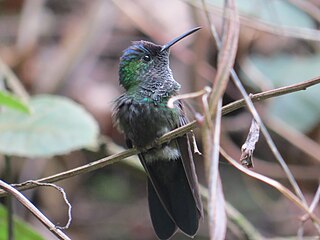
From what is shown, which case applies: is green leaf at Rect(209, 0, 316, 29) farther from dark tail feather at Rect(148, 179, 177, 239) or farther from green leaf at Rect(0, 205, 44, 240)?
green leaf at Rect(0, 205, 44, 240)

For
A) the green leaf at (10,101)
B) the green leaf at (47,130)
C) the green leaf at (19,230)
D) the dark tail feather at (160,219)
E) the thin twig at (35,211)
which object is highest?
the green leaf at (47,130)

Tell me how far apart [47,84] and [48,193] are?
72 cm

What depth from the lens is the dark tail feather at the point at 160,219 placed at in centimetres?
244

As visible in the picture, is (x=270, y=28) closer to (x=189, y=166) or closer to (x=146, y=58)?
(x=146, y=58)

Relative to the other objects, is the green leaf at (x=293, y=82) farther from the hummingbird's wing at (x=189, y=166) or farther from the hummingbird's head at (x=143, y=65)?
the hummingbird's wing at (x=189, y=166)

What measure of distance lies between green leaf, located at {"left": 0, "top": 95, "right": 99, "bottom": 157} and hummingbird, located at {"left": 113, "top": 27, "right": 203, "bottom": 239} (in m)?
0.25

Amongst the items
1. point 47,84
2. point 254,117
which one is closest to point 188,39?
point 47,84

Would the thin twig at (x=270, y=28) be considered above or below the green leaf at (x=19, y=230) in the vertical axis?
above

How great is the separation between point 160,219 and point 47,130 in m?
0.72

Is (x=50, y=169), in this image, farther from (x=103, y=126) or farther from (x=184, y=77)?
(x=184, y=77)

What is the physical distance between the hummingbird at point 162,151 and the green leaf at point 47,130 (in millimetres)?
253

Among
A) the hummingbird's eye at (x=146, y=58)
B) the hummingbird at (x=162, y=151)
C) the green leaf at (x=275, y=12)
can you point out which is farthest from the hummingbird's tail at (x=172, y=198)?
the green leaf at (x=275, y=12)

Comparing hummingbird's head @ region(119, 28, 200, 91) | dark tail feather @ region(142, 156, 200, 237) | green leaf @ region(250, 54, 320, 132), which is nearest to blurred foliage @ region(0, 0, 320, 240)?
green leaf @ region(250, 54, 320, 132)

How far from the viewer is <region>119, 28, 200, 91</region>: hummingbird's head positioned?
2.88 metres
